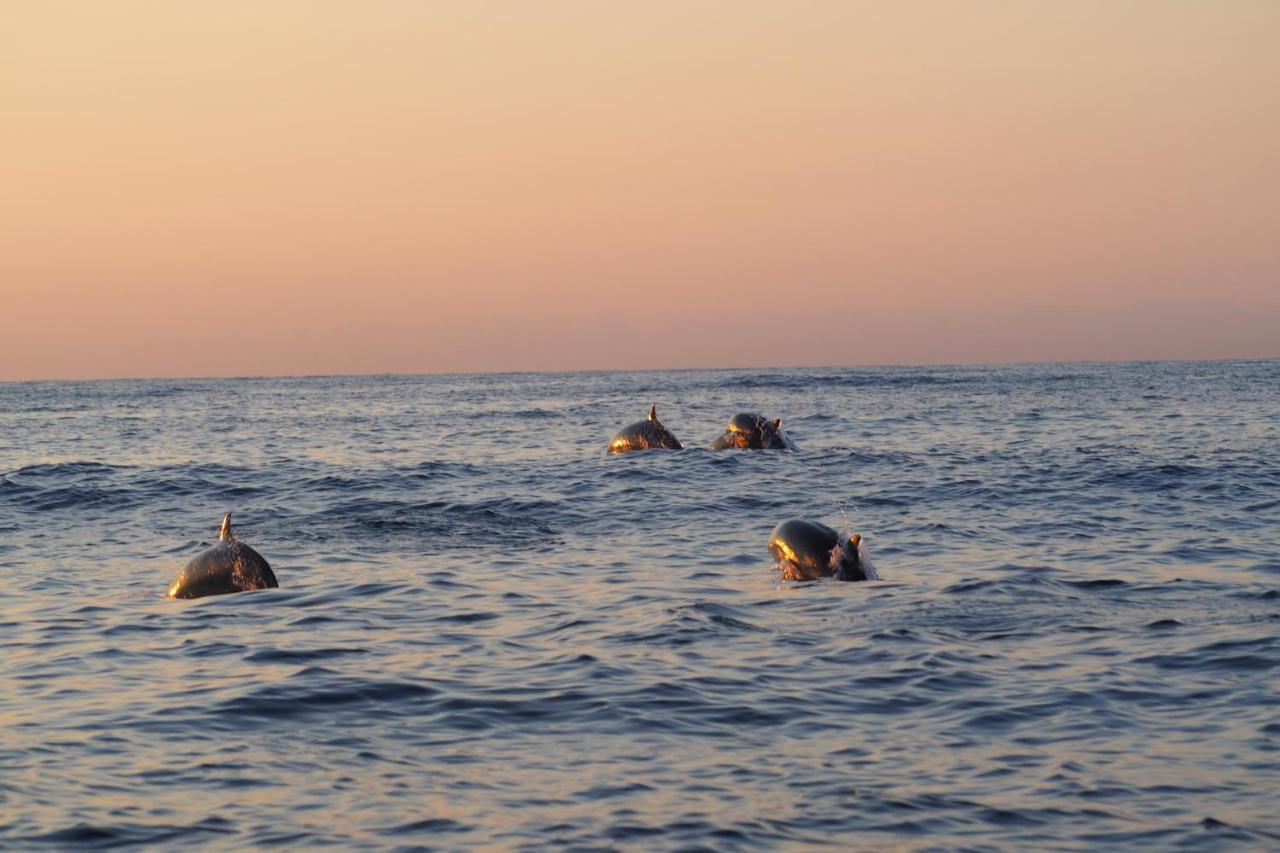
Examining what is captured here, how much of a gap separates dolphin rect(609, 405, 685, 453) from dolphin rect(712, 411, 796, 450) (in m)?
1.07

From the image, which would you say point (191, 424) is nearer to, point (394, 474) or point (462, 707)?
point (394, 474)

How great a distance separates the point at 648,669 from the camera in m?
11.4

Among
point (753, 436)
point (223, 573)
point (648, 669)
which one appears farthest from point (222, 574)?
point (753, 436)

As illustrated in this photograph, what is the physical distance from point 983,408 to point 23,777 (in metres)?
50.4

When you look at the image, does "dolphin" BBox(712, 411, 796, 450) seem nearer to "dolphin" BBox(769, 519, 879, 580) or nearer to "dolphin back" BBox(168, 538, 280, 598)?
"dolphin" BBox(769, 519, 879, 580)

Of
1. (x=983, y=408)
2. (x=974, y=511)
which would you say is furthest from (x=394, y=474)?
(x=983, y=408)

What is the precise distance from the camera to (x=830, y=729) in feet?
31.4

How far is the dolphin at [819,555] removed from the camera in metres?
15.6

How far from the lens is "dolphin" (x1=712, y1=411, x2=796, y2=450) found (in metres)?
32.9

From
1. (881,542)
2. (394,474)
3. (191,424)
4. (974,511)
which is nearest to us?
(881,542)

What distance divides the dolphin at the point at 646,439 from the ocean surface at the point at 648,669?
564 centimetres

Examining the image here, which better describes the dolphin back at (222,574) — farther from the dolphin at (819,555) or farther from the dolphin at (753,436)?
the dolphin at (753,436)

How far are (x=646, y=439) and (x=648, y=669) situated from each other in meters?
21.3

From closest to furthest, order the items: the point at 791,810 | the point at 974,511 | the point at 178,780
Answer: the point at 791,810 → the point at 178,780 → the point at 974,511
